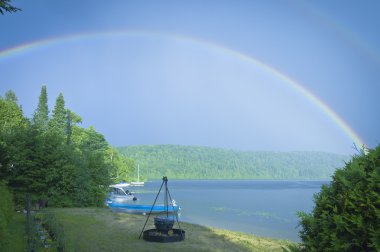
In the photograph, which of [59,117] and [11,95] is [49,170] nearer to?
[59,117]

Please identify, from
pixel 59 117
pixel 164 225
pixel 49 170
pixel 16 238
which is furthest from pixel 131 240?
pixel 59 117

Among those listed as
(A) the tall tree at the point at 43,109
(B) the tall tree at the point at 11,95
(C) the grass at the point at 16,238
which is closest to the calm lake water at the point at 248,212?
(C) the grass at the point at 16,238

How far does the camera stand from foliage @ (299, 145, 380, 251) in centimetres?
448

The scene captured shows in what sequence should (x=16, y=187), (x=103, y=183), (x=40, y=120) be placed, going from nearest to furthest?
(x=16, y=187), (x=103, y=183), (x=40, y=120)

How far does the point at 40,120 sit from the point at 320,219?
73.1 m

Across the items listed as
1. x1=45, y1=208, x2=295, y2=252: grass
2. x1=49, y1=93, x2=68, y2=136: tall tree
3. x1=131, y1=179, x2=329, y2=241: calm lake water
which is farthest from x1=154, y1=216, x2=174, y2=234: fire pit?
x1=49, y1=93, x2=68, y2=136: tall tree

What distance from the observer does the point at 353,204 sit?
181 inches

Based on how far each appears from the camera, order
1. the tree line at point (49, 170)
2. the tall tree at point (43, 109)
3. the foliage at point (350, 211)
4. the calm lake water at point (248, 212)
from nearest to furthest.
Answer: the foliage at point (350, 211)
the tree line at point (49, 170)
the calm lake water at point (248, 212)
the tall tree at point (43, 109)

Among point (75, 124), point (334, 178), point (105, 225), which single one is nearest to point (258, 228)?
point (105, 225)

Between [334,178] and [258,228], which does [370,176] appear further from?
[258,228]

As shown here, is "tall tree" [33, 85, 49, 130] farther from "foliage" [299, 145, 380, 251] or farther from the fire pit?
"foliage" [299, 145, 380, 251]

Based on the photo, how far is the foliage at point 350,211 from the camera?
177 inches

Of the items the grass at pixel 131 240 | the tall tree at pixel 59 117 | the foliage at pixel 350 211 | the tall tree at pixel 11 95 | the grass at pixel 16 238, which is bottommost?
the grass at pixel 131 240

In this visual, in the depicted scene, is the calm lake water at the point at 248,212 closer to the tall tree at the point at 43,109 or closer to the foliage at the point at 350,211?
the foliage at the point at 350,211
